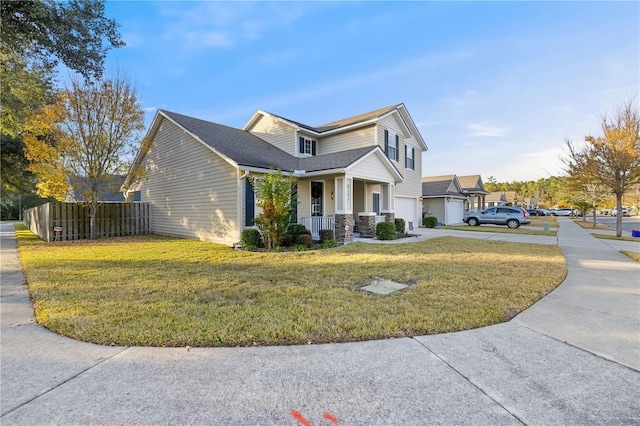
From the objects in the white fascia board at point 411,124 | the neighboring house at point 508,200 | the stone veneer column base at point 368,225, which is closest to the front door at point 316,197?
the stone veneer column base at point 368,225

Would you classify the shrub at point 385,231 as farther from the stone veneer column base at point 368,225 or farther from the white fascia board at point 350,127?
the white fascia board at point 350,127

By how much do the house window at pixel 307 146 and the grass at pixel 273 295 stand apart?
9.20 m

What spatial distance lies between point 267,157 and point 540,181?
4124 inches

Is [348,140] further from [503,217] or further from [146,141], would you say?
[503,217]

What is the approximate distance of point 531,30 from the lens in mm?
9695

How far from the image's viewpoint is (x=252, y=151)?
14.0 metres

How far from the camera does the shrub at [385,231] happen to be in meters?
12.9

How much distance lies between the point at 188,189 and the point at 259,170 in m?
4.58

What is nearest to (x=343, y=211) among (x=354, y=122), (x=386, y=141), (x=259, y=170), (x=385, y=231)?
(x=385, y=231)

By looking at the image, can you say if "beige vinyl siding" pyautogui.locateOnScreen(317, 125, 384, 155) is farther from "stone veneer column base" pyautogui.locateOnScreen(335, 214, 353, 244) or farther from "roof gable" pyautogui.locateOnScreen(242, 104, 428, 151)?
"stone veneer column base" pyautogui.locateOnScreen(335, 214, 353, 244)

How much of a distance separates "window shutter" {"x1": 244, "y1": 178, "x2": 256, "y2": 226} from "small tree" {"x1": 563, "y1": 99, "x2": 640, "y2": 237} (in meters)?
17.3

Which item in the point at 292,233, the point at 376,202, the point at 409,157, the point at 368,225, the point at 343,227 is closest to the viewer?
the point at 292,233

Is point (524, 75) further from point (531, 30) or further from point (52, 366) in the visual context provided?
point (52, 366)

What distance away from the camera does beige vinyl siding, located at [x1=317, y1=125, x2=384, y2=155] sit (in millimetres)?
16594
